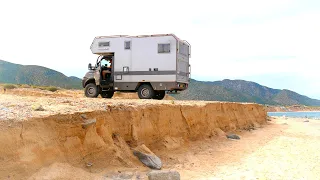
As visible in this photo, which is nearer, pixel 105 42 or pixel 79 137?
pixel 79 137

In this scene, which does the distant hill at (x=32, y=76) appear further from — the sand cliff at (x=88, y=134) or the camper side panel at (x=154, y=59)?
the sand cliff at (x=88, y=134)

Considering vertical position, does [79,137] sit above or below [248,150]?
above

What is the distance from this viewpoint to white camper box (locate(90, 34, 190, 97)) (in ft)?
57.0

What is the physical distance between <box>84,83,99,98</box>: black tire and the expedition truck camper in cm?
6

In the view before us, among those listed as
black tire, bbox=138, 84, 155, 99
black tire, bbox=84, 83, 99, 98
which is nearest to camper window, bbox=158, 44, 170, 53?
black tire, bbox=138, 84, 155, 99

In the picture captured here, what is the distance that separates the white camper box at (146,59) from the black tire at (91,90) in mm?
1244

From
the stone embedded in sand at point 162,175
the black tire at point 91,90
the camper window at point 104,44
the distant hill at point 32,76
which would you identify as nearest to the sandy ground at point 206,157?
the stone embedded in sand at point 162,175

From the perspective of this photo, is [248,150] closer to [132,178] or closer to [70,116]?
[132,178]

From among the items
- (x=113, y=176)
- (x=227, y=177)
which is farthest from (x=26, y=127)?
(x=227, y=177)

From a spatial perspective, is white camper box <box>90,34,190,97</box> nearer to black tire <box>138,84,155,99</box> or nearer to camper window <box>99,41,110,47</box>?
camper window <box>99,41,110,47</box>

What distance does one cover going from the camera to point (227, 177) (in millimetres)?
9297

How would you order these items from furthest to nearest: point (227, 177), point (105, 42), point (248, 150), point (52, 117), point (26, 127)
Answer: point (105, 42), point (248, 150), point (227, 177), point (52, 117), point (26, 127)

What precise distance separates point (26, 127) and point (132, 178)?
2.72 meters

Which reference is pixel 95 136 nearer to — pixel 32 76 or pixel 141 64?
pixel 141 64
